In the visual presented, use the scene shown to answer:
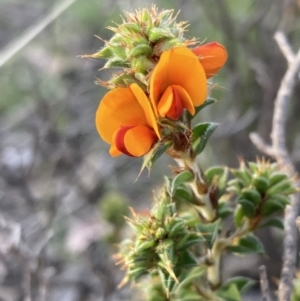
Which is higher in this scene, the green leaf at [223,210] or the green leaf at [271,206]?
the green leaf at [223,210]

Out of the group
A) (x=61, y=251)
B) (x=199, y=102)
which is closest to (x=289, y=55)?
(x=199, y=102)

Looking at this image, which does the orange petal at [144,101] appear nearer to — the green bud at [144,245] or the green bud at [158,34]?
the green bud at [158,34]

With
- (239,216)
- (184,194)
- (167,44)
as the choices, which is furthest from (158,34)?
(239,216)

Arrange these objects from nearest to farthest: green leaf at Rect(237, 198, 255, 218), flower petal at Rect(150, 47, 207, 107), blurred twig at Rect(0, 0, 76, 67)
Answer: flower petal at Rect(150, 47, 207, 107), green leaf at Rect(237, 198, 255, 218), blurred twig at Rect(0, 0, 76, 67)

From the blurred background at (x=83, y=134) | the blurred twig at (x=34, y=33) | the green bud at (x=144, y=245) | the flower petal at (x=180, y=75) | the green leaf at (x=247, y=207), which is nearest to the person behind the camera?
the flower petal at (x=180, y=75)

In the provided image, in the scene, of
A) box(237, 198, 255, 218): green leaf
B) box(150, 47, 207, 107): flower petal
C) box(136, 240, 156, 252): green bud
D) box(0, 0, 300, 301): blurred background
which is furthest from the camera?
box(0, 0, 300, 301): blurred background

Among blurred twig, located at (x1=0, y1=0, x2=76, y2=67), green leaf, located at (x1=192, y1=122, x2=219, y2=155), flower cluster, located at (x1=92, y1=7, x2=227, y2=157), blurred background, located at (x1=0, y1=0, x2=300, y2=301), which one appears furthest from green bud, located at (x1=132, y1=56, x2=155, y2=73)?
blurred twig, located at (x1=0, y1=0, x2=76, y2=67)

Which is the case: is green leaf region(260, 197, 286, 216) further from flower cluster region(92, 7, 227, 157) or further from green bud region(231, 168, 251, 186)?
flower cluster region(92, 7, 227, 157)

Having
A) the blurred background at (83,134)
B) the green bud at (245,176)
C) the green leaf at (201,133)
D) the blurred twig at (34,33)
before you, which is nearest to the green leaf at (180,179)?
the green leaf at (201,133)
